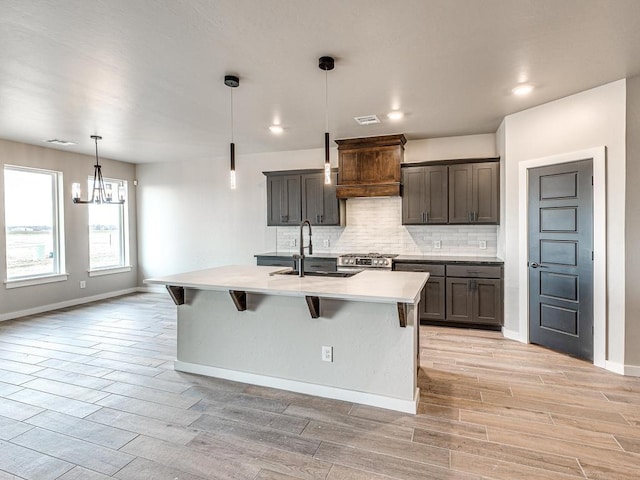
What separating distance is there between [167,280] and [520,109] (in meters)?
4.14

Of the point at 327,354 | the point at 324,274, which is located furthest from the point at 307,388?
the point at 324,274

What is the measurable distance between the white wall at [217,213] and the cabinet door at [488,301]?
34.3 inches

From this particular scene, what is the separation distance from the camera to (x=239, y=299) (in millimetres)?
3166

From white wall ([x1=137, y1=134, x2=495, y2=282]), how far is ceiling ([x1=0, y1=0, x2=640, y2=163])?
4.99 feet

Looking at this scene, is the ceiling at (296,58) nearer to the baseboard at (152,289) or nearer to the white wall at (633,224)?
the white wall at (633,224)

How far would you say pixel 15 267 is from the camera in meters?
5.56

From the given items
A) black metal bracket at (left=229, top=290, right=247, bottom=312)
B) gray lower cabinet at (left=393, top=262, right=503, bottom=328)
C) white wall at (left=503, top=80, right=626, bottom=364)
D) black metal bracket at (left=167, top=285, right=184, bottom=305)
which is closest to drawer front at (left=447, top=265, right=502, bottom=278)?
gray lower cabinet at (left=393, top=262, right=503, bottom=328)

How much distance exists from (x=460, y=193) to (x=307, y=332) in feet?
10.3

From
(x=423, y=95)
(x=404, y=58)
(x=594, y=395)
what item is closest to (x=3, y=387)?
(x=404, y=58)

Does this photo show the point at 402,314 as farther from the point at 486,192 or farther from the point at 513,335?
the point at 486,192

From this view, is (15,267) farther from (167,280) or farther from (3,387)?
(167,280)

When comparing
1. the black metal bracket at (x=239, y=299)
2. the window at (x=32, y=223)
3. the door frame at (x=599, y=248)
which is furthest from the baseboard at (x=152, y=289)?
the door frame at (x=599, y=248)

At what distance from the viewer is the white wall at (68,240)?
542 cm

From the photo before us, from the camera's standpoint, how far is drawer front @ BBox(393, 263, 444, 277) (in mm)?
4866
